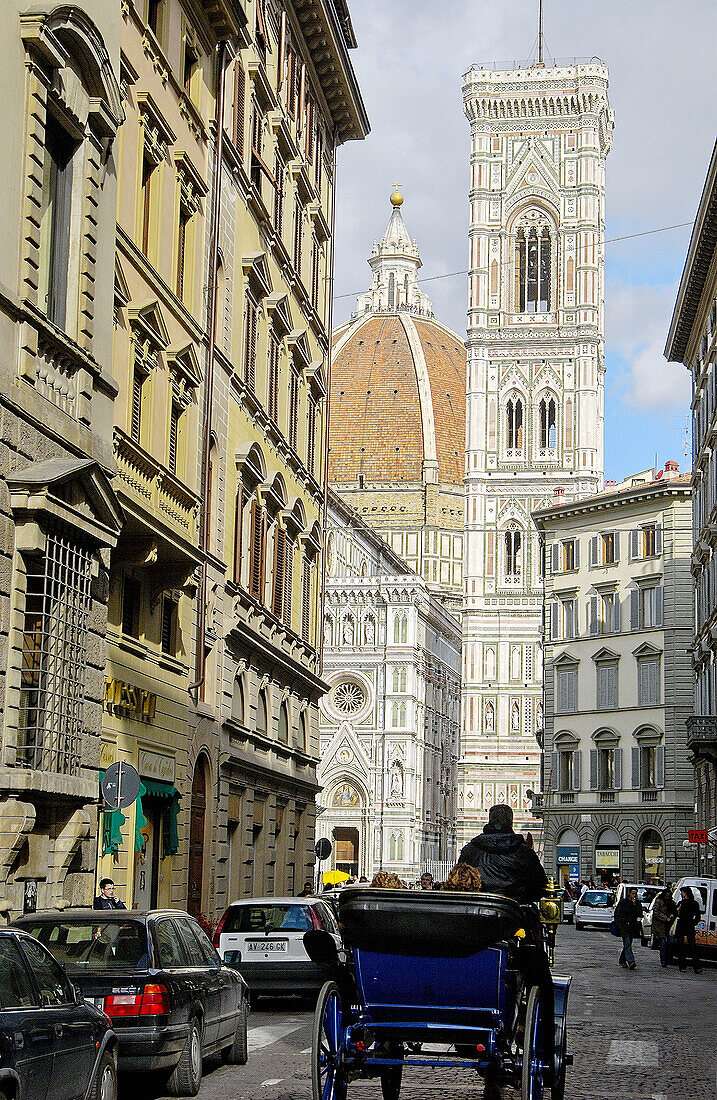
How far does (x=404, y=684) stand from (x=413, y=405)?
61.2 metres

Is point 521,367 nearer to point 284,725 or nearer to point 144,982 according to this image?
point 284,725

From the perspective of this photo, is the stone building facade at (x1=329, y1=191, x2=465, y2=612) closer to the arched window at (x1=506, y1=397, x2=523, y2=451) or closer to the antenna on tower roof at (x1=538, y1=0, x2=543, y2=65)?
the arched window at (x1=506, y1=397, x2=523, y2=451)

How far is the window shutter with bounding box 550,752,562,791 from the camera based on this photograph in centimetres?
8050

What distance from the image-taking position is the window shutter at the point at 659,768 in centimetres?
7444

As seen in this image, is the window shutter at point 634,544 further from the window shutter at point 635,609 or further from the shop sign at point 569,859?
the shop sign at point 569,859

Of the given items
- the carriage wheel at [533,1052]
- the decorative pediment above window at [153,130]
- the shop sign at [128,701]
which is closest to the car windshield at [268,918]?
the shop sign at [128,701]

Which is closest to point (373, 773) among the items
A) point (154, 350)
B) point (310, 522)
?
point (310, 522)

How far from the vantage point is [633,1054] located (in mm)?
16312

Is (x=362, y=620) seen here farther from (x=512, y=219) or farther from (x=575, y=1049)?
(x=575, y=1049)

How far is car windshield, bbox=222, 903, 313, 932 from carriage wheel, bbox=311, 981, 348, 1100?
1062 cm

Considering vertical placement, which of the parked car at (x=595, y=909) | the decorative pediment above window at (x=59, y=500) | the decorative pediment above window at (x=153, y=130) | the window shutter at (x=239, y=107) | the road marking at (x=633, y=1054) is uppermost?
the window shutter at (x=239, y=107)

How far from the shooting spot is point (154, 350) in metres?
26.2

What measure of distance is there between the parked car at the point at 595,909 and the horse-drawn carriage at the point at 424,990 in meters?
50.7

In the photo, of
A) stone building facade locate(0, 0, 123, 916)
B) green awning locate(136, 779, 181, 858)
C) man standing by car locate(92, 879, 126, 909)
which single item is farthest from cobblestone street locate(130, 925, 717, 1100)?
green awning locate(136, 779, 181, 858)
